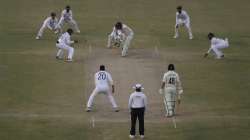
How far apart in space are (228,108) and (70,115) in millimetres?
6507

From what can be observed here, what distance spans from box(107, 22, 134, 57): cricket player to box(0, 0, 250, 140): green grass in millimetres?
2087

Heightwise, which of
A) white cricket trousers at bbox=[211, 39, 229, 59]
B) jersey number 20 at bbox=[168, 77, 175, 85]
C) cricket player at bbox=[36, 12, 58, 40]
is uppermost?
cricket player at bbox=[36, 12, 58, 40]

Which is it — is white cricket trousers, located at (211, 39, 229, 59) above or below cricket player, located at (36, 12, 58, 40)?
below

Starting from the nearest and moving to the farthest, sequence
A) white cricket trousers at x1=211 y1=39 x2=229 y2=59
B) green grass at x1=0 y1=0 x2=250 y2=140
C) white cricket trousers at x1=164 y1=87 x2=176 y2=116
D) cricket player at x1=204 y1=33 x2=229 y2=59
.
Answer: green grass at x1=0 y1=0 x2=250 y2=140
white cricket trousers at x1=164 y1=87 x2=176 y2=116
cricket player at x1=204 y1=33 x2=229 y2=59
white cricket trousers at x1=211 y1=39 x2=229 y2=59

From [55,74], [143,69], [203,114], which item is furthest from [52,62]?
[203,114]

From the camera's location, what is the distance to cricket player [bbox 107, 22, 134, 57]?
3612 centimetres

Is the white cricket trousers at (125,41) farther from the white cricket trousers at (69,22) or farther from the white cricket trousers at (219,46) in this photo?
the white cricket trousers at (219,46)

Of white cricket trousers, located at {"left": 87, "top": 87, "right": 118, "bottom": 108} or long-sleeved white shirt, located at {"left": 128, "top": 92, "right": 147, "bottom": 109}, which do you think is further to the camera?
white cricket trousers, located at {"left": 87, "top": 87, "right": 118, "bottom": 108}

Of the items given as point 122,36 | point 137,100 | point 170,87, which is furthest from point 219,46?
point 137,100

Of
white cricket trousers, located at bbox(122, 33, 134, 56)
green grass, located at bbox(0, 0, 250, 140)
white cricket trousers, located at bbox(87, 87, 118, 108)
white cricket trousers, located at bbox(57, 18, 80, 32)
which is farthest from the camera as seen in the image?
white cricket trousers, located at bbox(57, 18, 80, 32)

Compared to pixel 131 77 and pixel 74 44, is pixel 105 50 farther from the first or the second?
pixel 131 77

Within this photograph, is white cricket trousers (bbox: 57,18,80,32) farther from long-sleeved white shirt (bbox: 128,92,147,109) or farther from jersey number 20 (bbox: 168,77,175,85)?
long-sleeved white shirt (bbox: 128,92,147,109)

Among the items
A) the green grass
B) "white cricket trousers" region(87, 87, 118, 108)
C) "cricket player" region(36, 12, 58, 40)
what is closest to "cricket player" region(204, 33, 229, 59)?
the green grass

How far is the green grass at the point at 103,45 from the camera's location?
87.8 ft
